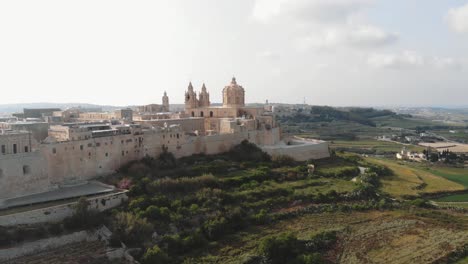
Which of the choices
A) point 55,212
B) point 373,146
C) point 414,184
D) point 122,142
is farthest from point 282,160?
point 373,146

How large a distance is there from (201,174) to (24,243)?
42.4ft

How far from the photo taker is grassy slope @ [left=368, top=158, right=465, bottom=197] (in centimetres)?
3326

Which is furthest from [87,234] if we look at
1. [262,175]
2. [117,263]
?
[262,175]

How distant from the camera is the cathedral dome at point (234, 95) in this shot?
4397 cm

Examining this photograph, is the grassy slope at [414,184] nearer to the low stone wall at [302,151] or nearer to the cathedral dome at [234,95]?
the low stone wall at [302,151]

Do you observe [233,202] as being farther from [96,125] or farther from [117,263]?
[96,125]

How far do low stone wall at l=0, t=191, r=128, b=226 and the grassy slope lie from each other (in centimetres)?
2025

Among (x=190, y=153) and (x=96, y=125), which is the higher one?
(x=96, y=125)

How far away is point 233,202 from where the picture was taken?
26344 mm

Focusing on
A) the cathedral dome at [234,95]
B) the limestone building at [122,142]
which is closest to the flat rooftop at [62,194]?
the limestone building at [122,142]

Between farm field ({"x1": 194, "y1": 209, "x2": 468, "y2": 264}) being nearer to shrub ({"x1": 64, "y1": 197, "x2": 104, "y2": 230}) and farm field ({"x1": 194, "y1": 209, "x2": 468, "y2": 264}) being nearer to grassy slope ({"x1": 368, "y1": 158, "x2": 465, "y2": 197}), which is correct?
shrub ({"x1": 64, "y1": 197, "x2": 104, "y2": 230})

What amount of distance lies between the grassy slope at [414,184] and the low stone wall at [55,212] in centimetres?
2025

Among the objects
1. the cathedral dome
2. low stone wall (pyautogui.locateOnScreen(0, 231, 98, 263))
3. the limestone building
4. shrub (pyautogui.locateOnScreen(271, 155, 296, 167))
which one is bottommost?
low stone wall (pyautogui.locateOnScreen(0, 231, 98, 263))

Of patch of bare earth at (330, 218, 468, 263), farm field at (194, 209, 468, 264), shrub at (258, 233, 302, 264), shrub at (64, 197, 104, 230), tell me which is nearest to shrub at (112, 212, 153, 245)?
shrub at (64, 197, 104, 230)
